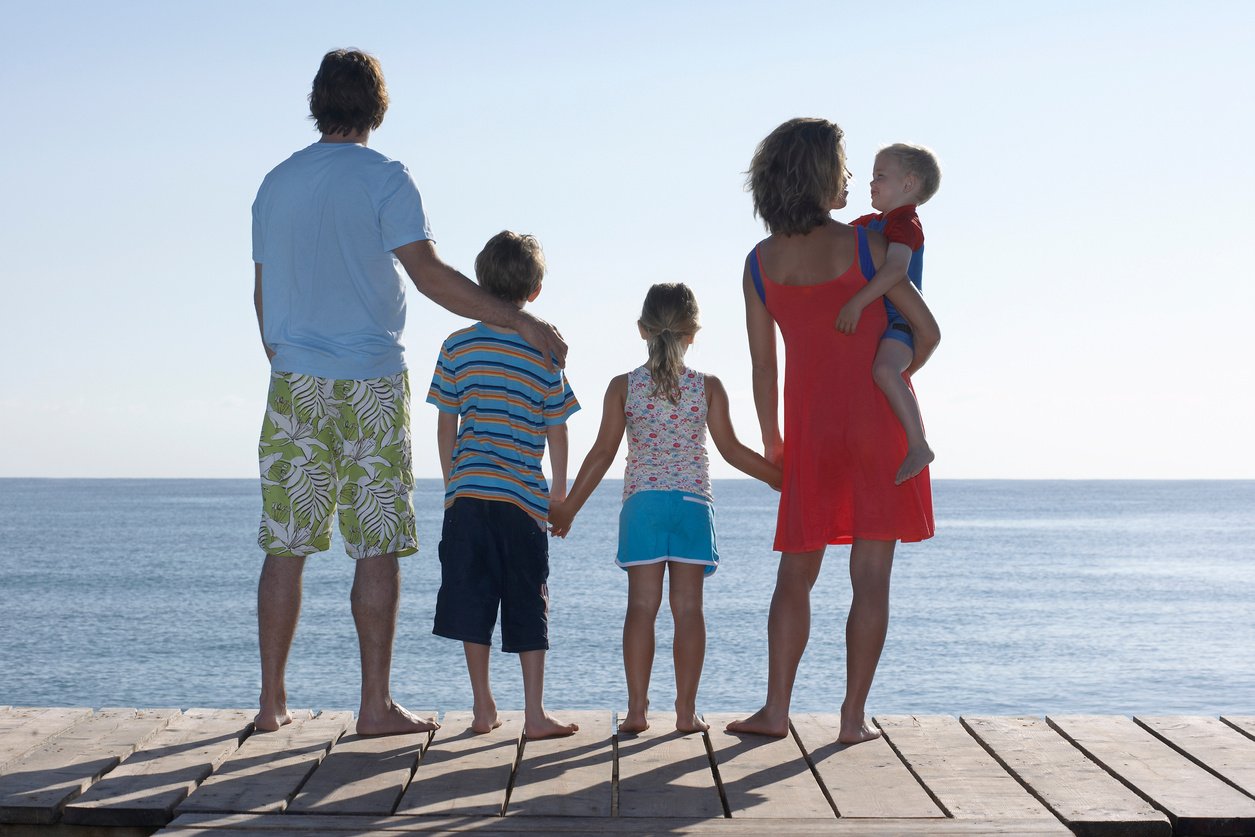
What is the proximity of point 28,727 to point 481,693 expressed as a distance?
4.88 ft

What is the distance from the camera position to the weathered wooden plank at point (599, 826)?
9.94 ft

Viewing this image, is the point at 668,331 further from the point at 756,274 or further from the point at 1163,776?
the point at 1163,776

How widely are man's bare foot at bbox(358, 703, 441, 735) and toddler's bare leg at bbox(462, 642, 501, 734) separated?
0.57ft

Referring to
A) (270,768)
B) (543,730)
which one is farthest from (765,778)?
(270,768)

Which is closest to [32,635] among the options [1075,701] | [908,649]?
[908,649]

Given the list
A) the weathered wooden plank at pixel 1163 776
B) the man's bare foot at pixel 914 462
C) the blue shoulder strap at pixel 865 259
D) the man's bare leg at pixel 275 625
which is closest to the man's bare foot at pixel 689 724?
the man's bare foot at pixel 914 462

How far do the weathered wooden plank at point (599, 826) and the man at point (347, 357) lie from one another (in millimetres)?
947

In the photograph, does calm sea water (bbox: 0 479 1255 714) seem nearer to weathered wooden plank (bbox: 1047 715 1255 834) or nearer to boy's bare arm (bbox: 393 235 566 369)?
weathered wooden plank (bbox: 1047 715 1255 834)

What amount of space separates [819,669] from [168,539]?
4414cm

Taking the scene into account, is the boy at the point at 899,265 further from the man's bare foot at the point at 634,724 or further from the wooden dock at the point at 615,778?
the man's bare foot at the point at 634,724

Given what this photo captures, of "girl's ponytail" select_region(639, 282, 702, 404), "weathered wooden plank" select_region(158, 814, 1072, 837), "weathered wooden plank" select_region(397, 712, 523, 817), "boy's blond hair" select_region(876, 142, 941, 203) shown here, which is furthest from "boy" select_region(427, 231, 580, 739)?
"boy's blond hair" select_region(876, 142, 941, 203)

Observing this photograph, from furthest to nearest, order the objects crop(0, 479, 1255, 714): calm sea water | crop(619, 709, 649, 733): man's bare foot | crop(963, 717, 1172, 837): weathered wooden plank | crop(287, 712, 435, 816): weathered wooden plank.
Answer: crop(0, 479, 1255, 714): calm sea water < crop(619, 709, 649, 733): man's bare foot < crop(287, 712, 435, 816): weathered wooden plank < crop(963, 717, 1172, 837): weathered wooden plank

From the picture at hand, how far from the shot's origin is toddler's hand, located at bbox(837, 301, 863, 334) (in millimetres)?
4066

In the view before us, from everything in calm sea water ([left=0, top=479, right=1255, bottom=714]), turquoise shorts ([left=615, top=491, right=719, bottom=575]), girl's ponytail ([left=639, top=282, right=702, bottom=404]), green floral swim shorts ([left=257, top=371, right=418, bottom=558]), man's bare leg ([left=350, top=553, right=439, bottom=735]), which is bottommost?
calm sea water ([left=0, top=479, right=1255, bottom=714])
